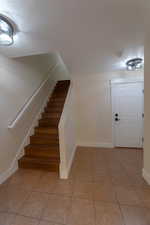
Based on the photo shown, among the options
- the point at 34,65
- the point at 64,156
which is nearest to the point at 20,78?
the point at 34,65

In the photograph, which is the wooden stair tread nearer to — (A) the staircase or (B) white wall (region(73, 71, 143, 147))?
(A) the staircase

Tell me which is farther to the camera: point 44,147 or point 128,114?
point 128,114

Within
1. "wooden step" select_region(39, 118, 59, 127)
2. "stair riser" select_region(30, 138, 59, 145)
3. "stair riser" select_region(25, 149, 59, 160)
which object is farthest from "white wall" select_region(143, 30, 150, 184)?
"wooden step" select_region(39, 118, 59, 127)

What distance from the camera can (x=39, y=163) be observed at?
2377 mm

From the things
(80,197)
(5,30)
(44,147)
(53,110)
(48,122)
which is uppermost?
(5,30)

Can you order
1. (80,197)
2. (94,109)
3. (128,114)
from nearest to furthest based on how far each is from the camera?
(80,197) → (128,114) → (94,109)

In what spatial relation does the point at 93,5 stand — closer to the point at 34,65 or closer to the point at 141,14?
the point at 141,14

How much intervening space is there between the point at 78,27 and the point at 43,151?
2.36 m

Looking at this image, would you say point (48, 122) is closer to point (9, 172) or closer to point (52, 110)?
point (52, 110)

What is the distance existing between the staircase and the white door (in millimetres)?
1751

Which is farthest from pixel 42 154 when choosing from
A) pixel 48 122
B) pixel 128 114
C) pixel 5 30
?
pixel 128 114

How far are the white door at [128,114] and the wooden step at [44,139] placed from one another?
184cm

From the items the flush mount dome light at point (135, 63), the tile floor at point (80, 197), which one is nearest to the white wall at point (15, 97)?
the tile floor at point (80, 197)

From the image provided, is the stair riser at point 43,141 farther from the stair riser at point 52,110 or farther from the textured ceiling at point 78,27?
the textured ceiling at point 78,27
